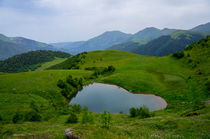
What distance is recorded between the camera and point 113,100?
47.1 metres

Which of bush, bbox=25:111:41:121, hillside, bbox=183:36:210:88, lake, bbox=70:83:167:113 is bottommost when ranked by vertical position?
bush, bbox=25:111:41:121

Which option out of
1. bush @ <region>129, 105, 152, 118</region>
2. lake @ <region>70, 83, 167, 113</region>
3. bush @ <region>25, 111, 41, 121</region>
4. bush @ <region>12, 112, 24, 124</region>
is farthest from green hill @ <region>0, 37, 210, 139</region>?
lake @ <region>70, 83, 167, 113</region>

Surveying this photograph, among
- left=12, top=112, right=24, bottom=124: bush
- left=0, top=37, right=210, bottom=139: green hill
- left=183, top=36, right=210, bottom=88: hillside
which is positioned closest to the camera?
left=0, top=37, right=210, bottom=139: green hill

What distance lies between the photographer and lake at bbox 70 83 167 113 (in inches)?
1646

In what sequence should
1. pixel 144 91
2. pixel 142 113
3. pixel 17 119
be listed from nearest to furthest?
pixel 17 119 → pixel 142 113 → pixel 144 91

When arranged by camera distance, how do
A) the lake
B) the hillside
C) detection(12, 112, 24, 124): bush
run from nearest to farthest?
detection(12, 112, 24, 124): bush < the lake < the hillside

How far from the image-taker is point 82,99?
161 ft

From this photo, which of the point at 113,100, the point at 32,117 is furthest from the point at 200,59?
the point at 32,117

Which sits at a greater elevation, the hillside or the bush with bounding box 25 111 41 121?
the hillside

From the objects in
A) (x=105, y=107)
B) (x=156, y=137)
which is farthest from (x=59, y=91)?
(x=156, y=137)

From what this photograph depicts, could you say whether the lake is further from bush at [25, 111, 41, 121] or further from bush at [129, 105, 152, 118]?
bush at [25, 111, 41, 121]

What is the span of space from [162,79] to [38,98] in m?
51.2

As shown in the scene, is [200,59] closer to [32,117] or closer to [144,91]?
[144,91]

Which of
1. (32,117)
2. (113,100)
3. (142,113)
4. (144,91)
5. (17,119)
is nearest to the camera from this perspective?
(17,119)
